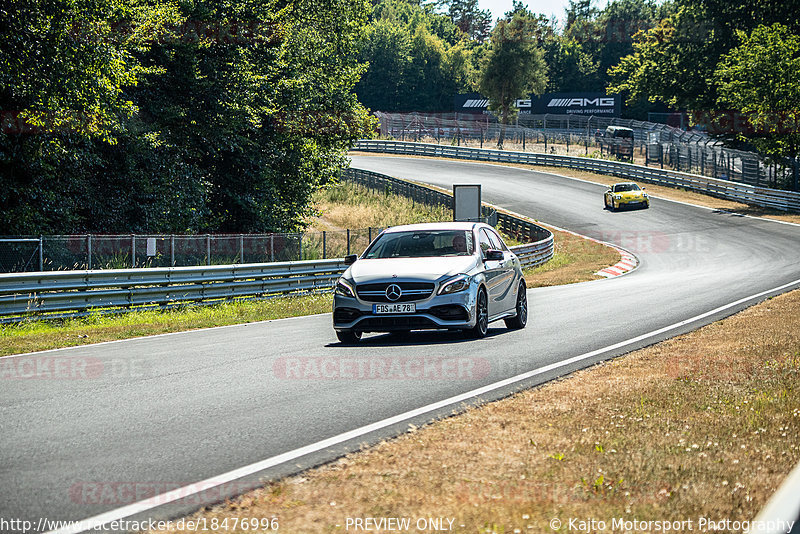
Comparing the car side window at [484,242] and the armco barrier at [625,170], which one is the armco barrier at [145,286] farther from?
the armco barrier at [625,170]

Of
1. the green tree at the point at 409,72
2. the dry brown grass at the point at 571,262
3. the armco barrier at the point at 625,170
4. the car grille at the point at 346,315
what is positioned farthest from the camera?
the green tree at the point at 409,72

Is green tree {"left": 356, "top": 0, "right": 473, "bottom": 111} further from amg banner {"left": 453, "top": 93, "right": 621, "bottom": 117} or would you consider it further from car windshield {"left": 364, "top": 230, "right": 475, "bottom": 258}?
car windshield {"left": 364, "top": 230, "right": 475, "bottom": 258}

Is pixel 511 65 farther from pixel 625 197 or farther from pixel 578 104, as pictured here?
pixel 625 197

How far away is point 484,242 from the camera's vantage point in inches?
561

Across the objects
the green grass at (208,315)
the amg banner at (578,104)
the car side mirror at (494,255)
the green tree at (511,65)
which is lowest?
the green grass at (208,315)

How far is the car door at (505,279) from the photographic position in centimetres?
1395

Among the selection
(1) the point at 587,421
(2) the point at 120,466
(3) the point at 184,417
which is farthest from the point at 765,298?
(2) the point at 120,466

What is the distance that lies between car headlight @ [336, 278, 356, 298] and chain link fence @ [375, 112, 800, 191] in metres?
48.5

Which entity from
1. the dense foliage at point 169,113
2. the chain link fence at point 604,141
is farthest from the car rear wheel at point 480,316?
the chain link fence at point 604,141

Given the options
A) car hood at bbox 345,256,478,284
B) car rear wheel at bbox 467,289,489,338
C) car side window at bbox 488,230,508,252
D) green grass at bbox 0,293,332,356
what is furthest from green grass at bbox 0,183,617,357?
car rear wheel at bbox 467,289,489,338

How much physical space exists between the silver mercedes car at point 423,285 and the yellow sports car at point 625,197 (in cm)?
3921

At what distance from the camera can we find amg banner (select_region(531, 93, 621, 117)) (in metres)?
102

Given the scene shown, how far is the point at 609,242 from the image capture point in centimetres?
4259

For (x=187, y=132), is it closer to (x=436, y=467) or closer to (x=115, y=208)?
(x=115, y=208)
